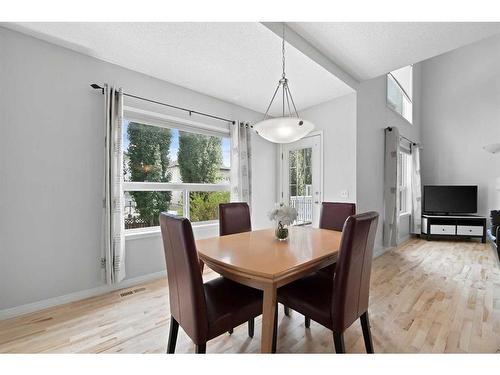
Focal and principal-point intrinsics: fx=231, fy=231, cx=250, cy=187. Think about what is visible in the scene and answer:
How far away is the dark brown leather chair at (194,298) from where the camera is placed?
1138mm

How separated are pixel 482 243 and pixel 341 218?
4382 millimetres

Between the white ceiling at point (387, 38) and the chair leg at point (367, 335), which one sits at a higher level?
the white ceiling at point (387, 38)

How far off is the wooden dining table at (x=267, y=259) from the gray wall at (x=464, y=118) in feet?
17.1

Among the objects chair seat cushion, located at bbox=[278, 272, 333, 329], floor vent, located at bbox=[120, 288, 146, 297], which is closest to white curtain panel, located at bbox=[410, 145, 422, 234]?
chair seat cushion, located at bbox=[278, 272, 333, 329]

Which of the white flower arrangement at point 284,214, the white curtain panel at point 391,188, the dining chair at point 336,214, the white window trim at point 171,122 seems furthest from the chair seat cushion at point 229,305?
the white curtain panel at point 391,188

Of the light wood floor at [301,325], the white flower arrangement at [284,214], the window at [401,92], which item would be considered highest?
the window at [401,92]

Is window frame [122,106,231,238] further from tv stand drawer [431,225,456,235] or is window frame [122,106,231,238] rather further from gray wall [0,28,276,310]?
tv stand drawer [431,225,456,235]

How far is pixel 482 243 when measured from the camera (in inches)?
181

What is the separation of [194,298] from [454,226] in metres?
5.77

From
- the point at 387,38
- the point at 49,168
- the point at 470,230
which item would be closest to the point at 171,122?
the point at 49,168

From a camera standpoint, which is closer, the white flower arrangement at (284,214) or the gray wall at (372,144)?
the white flower arrangement at (284,214)

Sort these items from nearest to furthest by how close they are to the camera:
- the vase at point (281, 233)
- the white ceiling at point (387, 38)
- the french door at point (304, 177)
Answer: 1. the vase at point (281, 233)
2. the white ceiling at point (387, 38)
3. the french door at point (304, 177)

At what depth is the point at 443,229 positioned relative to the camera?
4.81 metres

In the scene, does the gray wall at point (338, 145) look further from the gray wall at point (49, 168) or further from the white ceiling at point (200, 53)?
the gray wall at point (49, 168)
